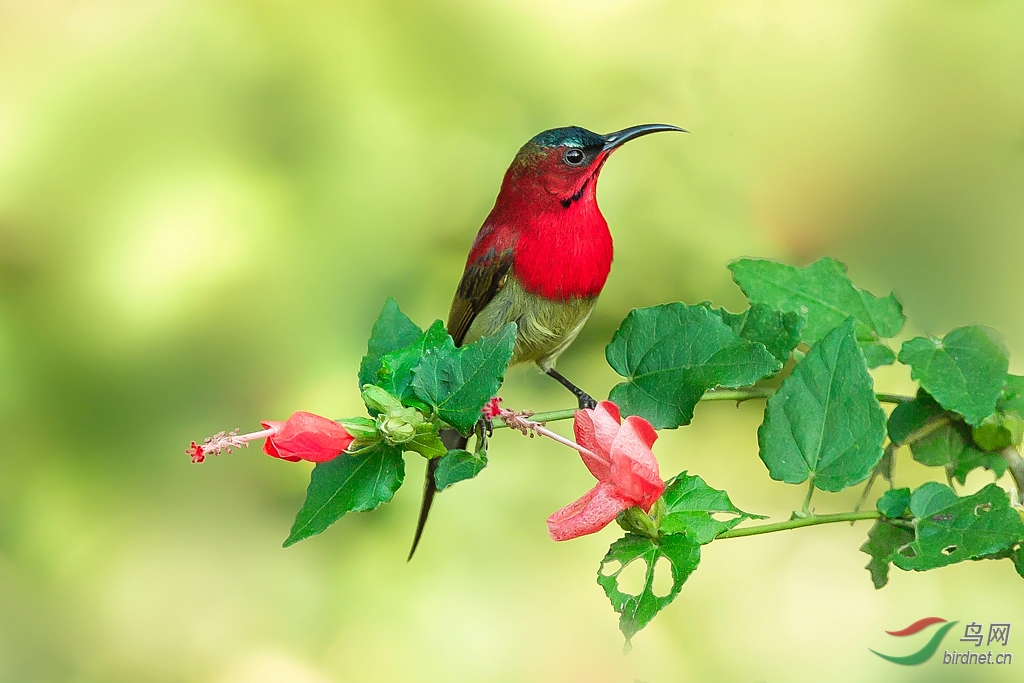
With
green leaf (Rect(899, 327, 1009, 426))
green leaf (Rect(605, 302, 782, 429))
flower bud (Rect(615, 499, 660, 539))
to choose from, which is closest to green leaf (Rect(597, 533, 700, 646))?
flower bud (Rect(615, 499, 660, 539))

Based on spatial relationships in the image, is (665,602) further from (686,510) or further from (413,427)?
(413,427)

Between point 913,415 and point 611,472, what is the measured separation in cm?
28

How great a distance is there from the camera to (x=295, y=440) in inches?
20.0

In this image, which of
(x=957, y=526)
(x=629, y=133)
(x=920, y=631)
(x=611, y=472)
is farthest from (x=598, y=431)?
(x=920, y=631)

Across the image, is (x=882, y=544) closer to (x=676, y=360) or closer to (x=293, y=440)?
(x=676, y=360)

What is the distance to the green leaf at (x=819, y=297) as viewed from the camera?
655mm

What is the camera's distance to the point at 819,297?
2.20 ft

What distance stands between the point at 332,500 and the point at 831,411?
31cm

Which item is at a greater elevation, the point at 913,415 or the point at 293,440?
the point at 913,415

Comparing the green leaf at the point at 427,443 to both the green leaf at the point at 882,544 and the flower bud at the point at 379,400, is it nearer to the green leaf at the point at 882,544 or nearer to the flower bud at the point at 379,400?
the flower bud at the point at 379,400

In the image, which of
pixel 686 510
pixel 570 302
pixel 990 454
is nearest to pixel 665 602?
pixel 686 510

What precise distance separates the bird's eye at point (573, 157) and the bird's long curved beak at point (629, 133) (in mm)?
25

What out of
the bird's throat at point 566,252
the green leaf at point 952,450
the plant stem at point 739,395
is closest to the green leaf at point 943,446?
the green leaf at point 952,450

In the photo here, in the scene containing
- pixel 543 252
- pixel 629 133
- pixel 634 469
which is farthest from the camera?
pixel 543 252
